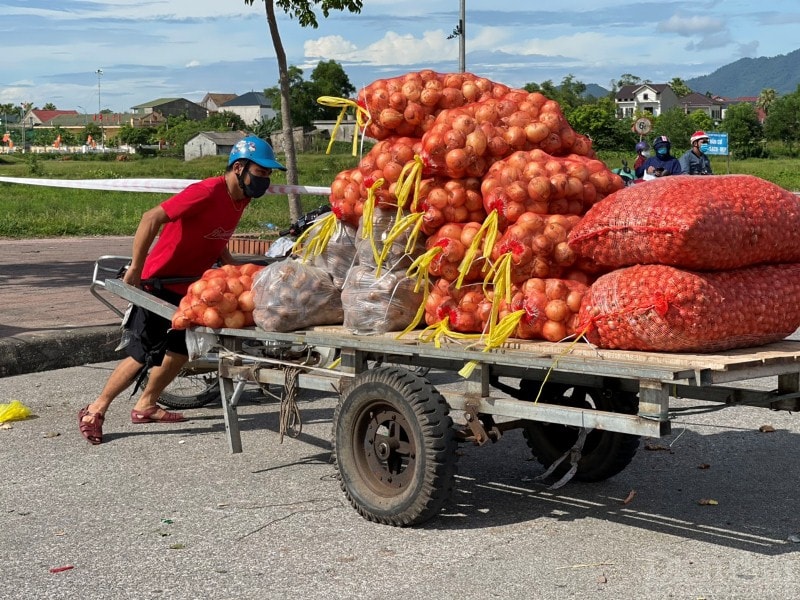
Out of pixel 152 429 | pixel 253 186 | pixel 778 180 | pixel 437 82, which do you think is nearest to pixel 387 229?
pixel 437 82

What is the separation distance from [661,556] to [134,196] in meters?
42.0

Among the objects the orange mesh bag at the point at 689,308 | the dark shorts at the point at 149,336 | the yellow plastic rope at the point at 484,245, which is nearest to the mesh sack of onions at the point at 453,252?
the yellow plastic rope at the point at 484,245

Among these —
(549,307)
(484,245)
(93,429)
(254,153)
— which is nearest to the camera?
(549,307)

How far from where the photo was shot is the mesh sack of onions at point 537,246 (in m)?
5.23

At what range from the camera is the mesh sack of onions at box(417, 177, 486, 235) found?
5.57m

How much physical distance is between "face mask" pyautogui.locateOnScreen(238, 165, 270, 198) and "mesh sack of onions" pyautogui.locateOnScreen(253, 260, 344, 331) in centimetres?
111

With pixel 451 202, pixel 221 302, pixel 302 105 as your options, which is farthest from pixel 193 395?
pixel 302 105

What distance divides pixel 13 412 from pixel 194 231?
1.97 metres

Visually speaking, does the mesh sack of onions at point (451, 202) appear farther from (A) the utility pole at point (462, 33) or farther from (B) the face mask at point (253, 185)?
(A) the utility pole at point (462, 33)

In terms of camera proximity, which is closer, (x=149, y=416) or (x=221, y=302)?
(x=221, y=302)

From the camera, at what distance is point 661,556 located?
508cm

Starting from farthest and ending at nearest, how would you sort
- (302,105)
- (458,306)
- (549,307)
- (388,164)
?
(302,105)
(388,164)
(458,306)
(549,307)

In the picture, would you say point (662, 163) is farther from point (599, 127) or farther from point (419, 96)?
point (599, 127)

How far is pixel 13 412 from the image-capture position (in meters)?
8.07
